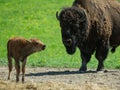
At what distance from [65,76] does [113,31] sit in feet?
12.0

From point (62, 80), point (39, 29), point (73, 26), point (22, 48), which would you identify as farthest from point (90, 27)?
point (39, 29)

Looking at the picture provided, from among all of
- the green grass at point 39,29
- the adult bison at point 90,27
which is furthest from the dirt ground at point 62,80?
the green grass at point 39,29

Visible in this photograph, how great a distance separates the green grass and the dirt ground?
226cm

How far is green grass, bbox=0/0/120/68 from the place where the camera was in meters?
23.6

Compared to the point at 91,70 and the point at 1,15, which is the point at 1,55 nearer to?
the point at 91,70

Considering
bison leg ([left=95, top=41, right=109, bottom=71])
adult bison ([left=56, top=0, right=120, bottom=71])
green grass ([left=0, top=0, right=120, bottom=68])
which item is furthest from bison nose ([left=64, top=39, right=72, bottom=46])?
green grass ([left=0, top=0, right=120, bottom=68])

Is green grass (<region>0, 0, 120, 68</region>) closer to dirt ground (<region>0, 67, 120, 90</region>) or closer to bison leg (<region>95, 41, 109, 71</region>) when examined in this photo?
bison leg (<region>95, 41, 109, 71</region>)

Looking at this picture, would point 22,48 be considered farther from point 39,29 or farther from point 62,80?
point 39,29

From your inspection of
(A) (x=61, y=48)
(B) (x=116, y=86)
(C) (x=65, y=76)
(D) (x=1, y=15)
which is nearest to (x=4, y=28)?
(D) (x=1, y=15)

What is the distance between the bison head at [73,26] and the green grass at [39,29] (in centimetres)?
261

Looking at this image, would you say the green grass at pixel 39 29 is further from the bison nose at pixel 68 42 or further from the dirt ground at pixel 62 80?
the bison nose at pixel 68 42

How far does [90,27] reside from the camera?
2038 cm

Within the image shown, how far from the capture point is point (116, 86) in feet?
52.9

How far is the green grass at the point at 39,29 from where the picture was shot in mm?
23625
